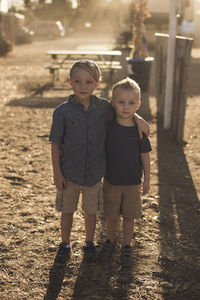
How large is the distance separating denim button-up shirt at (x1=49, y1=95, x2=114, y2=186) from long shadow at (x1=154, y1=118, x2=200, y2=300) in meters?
0.89

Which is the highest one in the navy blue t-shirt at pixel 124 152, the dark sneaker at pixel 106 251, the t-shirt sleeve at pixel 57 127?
the t-shirt sleeve at pixel 57 127

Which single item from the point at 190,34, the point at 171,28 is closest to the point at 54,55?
the point at 171,28

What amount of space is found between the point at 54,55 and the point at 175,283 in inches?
391

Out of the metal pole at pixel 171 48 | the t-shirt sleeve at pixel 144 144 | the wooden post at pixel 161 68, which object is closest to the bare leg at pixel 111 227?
the t-shirt sleeve at pixel 144 144

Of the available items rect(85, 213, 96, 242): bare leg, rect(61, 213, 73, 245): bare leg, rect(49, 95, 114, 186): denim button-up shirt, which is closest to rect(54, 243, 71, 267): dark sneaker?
rect(61, 213, 73, 245): bare leg

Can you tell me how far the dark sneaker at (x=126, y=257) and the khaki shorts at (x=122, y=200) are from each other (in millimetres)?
277

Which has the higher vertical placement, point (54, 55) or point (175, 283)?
point (54, 55)

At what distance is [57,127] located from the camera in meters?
2.68

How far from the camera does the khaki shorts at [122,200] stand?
9.44 ft

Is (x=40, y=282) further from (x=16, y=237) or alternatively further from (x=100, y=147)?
(x=100, y=147)

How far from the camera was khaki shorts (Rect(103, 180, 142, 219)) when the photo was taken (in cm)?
288

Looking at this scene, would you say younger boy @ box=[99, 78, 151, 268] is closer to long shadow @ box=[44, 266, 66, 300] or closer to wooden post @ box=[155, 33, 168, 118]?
long shadow @ box=[44, 266, 66, 300]

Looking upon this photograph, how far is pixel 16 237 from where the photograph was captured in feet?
11.2

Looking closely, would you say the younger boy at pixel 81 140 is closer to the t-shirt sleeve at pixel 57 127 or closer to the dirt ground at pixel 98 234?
the t-shirt sleeve at pixel 57 127
